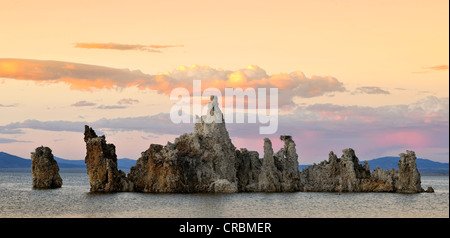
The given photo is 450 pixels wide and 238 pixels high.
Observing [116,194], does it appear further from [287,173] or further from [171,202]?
[287,173]

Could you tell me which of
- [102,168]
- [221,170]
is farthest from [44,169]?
[221,170]

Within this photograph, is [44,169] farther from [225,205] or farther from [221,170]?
[225,205]

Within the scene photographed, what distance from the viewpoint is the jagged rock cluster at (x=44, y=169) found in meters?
110

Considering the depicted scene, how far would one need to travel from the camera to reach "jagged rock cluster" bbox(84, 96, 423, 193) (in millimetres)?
95375

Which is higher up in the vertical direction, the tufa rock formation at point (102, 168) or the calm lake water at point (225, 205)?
the tufa rock formation at point (102, 168)

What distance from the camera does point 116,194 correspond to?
92188 millimetres

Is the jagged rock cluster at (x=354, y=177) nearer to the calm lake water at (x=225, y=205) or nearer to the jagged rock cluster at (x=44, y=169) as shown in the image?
the calm lake water at (x=225, y=205)

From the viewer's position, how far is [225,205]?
78500 millimetres

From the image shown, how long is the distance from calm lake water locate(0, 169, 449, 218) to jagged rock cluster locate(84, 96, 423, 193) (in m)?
4.51

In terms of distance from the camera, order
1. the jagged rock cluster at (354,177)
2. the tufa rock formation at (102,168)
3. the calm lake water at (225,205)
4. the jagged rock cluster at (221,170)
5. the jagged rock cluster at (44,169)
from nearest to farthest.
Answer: the calm lake water at (225,205), the jagged rock cluster at (221,170), the tufa rock formation at (102,168), the jagged rock cluster at (354,177), the jagged rock cluster at (44,169)

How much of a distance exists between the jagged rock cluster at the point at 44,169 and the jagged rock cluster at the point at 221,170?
15049 millimetres

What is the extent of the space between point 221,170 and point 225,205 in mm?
19763

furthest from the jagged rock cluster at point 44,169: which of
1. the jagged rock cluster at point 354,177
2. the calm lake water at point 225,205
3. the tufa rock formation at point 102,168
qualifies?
the jagged rock cluster at point 354,177
